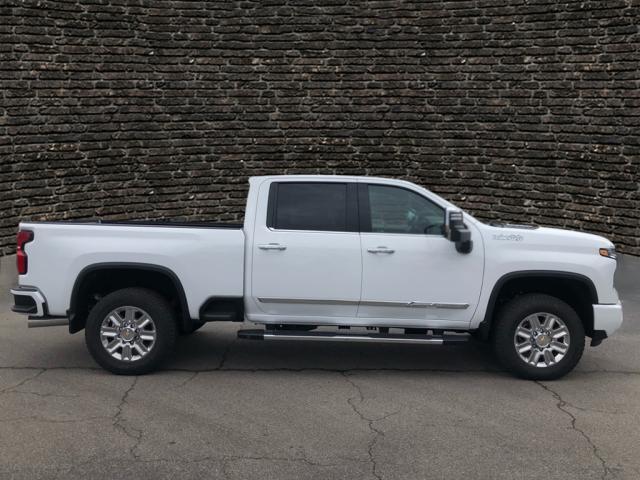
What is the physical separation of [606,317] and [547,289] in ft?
2.06

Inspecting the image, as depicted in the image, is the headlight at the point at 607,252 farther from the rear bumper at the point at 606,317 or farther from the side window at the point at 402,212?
the side window at the point at 402,212

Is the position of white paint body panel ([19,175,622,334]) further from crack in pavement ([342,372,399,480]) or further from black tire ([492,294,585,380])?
crack in pavement ([342,372,399,480])

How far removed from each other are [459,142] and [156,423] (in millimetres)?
9192

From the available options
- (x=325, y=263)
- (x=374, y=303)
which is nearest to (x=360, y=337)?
(x=374, y=303)

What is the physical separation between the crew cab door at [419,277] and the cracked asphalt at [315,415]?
2.07ft

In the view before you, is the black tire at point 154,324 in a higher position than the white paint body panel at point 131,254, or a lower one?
lower

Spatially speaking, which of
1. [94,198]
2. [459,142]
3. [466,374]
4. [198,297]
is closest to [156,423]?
[198,297]

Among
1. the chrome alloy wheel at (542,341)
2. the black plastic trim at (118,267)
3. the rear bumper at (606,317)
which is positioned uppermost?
the black plastic trim at (118,267)

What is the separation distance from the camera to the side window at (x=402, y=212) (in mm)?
7070

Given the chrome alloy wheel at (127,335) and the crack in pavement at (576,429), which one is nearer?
the crack in pavement at (576,429)

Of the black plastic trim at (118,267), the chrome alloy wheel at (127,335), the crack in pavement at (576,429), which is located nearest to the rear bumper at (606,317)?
the crack in pavement at (576,429)

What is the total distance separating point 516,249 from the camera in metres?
6.97

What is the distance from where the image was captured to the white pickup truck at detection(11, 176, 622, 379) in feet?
22.8

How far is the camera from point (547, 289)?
7367mm
